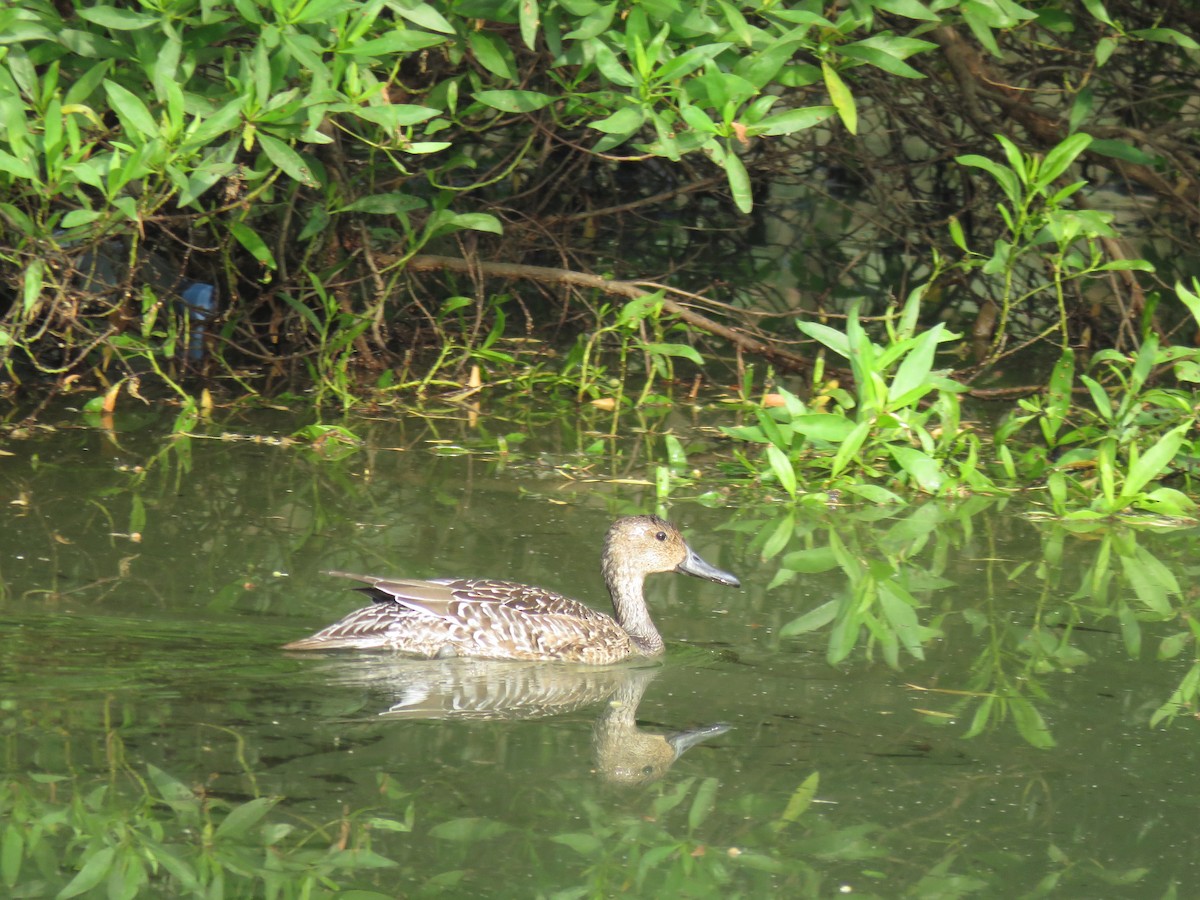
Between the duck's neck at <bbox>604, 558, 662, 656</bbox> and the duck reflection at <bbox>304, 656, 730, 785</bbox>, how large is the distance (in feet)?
1.06

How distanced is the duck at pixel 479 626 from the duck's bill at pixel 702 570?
32cm

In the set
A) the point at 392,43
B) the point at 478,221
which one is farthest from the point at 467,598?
the point at 478,221

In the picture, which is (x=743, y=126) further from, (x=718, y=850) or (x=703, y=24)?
(x=718, y=850)

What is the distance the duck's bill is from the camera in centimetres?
604

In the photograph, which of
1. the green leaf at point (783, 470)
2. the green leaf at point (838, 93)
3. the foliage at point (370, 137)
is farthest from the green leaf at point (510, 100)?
the green leaf at point (783, 470)

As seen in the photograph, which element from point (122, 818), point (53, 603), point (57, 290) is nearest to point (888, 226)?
point (57, 290)

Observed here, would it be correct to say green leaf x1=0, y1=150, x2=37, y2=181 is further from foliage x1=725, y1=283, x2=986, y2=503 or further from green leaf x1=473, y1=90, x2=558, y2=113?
foliage x1=725, y1=283, x2=986, y2=503

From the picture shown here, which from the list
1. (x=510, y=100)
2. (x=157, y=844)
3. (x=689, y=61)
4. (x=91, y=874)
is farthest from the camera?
(x=510, y=100)

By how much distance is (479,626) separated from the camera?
5461mm

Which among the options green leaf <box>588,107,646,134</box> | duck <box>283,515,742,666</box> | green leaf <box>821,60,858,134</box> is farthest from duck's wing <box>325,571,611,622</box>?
green leaf <box>821,60,858,134</box>

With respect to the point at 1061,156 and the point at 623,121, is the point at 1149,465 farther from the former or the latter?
the point at 623,121

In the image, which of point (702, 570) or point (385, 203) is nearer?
point (702, 570)

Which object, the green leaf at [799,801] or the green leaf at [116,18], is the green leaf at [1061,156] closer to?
the green leaf at [116,18]

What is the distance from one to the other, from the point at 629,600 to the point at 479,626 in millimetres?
693
